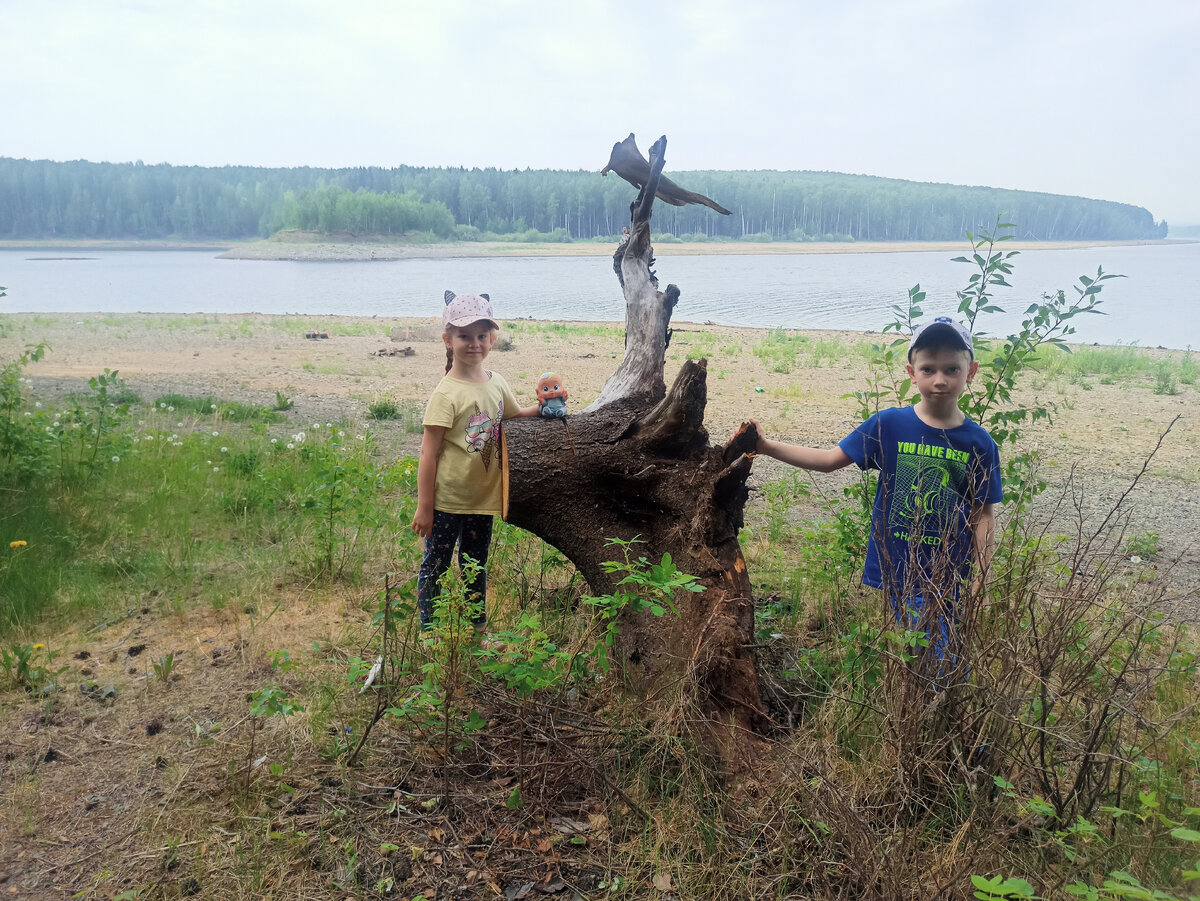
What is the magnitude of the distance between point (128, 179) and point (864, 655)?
118 metres

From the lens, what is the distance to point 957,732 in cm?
243

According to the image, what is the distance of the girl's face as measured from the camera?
12.1 ft

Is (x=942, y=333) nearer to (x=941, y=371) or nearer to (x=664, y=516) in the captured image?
(x=941, y=371)

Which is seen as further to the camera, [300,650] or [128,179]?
[128,179]

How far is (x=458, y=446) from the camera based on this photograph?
3750 mm

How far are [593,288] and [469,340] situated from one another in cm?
4048

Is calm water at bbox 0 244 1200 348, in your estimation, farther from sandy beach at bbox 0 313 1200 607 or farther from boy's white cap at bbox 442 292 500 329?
boy's white cap at bbox 442 292 500 329

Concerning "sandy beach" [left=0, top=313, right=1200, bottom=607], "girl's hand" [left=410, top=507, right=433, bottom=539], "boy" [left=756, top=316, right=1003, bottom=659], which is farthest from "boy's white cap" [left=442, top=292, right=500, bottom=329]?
"sandy beach" [left=0, top=313, right=1200, bottom=607]

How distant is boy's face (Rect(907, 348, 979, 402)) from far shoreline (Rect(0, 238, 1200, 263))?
67138mm

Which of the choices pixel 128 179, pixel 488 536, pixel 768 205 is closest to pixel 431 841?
pixel 488 536

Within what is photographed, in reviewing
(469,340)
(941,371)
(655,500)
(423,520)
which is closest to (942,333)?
(941,371)

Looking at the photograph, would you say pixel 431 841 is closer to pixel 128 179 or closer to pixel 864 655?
pixel 864 655

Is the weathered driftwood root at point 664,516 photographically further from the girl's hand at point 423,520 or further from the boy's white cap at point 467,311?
the boy's white cap at point 467,311

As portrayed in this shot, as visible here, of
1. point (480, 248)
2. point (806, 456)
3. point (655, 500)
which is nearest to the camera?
point (806, 456)
